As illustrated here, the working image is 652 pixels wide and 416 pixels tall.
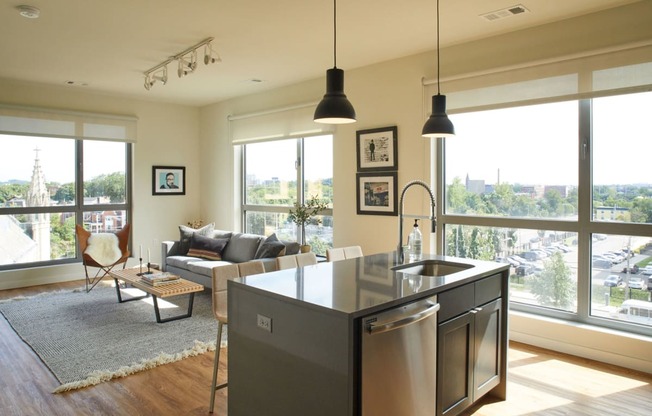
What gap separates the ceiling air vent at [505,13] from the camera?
3412 millimetres

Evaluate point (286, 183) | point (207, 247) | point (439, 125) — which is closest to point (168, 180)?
point (207, 247)

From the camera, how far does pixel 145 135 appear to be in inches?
280

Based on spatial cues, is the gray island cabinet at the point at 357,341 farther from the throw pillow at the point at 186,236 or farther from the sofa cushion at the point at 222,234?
the throw pillow at the point at 186,236

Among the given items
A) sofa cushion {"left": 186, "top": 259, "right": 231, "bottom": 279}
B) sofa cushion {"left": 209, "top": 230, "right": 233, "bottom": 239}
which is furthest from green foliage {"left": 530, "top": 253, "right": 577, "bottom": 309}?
sofa cushion {"left": 209, "top": 230, "right": 233, "bottom": 239}

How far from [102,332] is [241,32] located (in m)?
3.07

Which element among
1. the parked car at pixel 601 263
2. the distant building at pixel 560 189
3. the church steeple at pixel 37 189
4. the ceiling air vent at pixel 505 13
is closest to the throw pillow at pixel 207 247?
the church steeple at pixel 37 189

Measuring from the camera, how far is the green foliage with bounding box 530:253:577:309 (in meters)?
3.84

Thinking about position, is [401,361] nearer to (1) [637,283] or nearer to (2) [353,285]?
(2) [353,285]

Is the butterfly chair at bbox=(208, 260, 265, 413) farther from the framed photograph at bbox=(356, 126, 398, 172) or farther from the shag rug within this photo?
the framed photograph at bbox=(356, 126, 398, 172)

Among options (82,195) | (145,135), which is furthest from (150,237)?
(145,135)

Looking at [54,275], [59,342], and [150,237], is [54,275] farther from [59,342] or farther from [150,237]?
[59,342]

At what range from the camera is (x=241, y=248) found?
18.9ft

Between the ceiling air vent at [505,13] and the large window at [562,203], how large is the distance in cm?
81

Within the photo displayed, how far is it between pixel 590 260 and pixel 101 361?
4.05m
